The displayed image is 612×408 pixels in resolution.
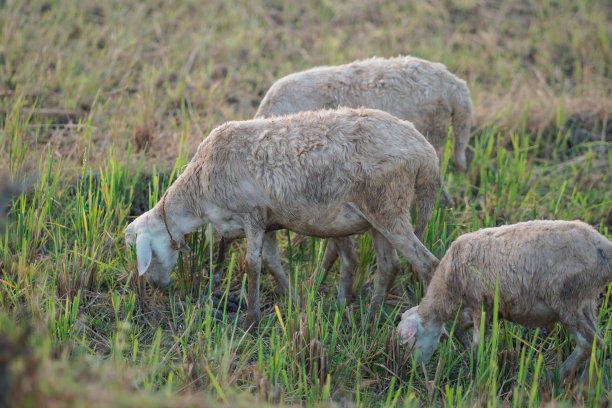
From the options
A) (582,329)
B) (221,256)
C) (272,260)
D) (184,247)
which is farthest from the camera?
(221,256)

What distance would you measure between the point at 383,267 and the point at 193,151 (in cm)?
217

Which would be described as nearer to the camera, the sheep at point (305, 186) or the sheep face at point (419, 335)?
the sheep face at point (419, 335)

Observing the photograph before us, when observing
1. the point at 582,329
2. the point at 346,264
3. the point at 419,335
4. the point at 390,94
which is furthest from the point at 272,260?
the point at 582,329

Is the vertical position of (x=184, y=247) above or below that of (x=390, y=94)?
below

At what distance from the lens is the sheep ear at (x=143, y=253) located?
4.14m

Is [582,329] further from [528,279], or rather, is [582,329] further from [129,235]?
[129,235]

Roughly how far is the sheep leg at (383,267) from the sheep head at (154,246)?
1.25 meters

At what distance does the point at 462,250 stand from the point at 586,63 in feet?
19.9

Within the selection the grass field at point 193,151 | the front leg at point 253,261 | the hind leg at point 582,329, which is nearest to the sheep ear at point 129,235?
the grass field at point 193,151

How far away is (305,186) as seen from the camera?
395 cm

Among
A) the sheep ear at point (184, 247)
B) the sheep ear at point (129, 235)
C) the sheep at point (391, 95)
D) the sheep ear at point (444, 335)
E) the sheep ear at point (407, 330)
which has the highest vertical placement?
the sheep at point (391, 95)

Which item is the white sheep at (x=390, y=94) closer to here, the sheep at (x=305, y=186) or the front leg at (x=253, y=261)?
the sheep at (x=305, y=186)

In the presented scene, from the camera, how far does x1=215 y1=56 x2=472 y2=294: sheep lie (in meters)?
5.23

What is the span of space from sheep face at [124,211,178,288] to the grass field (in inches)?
4.3
